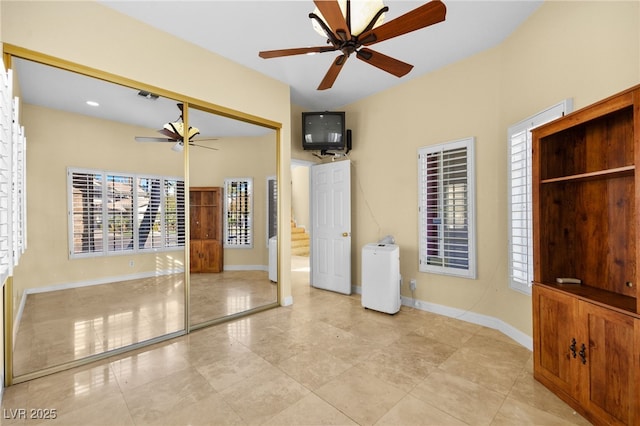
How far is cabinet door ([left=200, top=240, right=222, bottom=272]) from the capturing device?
3344 millimetres

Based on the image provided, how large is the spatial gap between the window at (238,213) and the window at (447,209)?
238cm

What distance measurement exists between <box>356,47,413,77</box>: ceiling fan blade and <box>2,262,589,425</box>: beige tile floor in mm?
2613

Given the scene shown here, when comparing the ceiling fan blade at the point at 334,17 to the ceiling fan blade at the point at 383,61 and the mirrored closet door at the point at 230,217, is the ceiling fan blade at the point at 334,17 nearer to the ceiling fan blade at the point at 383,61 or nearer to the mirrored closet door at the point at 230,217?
the ceiling fan blade at the point at 383,61

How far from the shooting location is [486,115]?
3322 mm

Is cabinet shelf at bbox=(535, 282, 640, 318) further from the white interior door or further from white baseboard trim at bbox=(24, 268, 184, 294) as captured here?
white baseboard trim at bbox=(24, 268, 184, 294)

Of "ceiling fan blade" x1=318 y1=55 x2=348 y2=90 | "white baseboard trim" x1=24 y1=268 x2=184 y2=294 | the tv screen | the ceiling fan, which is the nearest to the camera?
the ceiling fan

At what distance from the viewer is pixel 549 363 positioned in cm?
210

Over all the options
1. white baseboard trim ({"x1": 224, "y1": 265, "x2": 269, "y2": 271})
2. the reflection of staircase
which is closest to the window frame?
white baseboard trim ({"x1": 224, "y1": 265, "x2": 269, "y2": 271})

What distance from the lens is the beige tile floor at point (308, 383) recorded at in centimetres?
184

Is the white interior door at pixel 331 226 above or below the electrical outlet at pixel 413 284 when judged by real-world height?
above

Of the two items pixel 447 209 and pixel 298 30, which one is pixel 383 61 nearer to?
pixel 298 30

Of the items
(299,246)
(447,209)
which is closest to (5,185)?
(447,209)

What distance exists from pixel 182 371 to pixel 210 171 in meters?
2.12

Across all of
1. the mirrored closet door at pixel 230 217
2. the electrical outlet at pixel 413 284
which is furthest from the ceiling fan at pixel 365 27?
the electrical outlet at pixel 413 284
